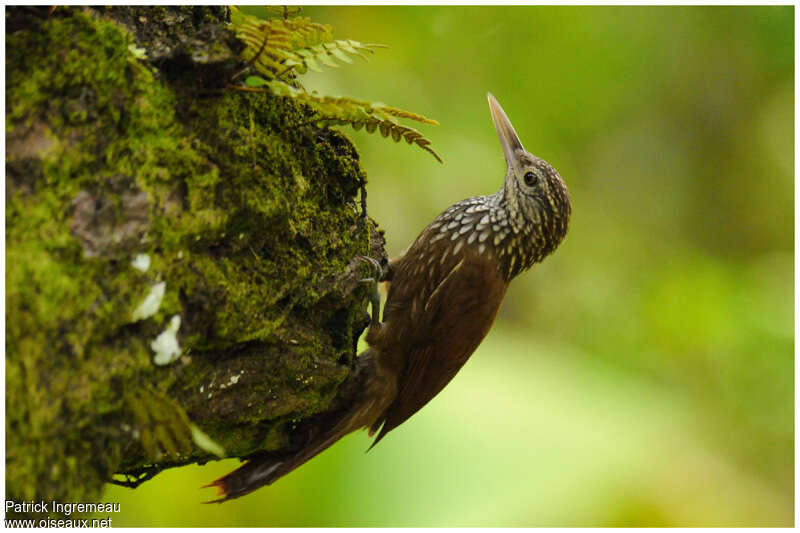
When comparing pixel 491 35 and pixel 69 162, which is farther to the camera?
pixel 491 35

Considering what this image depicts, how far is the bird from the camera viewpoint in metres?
2.22

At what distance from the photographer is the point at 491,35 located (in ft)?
15.5

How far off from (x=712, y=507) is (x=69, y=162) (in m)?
4.15

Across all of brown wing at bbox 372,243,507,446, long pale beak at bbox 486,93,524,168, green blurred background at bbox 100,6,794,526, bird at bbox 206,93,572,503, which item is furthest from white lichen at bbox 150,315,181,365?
green blurred background at bbox 100,6,794,526

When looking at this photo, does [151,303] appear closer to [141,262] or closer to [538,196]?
[141,262]

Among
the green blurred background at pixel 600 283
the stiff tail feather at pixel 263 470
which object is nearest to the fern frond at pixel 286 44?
the stiff tail feather at pixel 263 470

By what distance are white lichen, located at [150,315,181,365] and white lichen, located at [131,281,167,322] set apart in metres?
0.05

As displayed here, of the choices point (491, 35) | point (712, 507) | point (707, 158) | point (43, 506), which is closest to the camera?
point (43, 506)

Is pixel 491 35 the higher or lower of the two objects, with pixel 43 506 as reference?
higher

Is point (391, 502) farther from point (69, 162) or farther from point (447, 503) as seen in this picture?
point (69, 162)

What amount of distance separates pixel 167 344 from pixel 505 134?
1.66 m

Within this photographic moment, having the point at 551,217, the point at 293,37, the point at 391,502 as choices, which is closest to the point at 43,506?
the point at 293,37

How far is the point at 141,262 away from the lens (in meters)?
1.45

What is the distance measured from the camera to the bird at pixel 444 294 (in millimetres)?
2219
